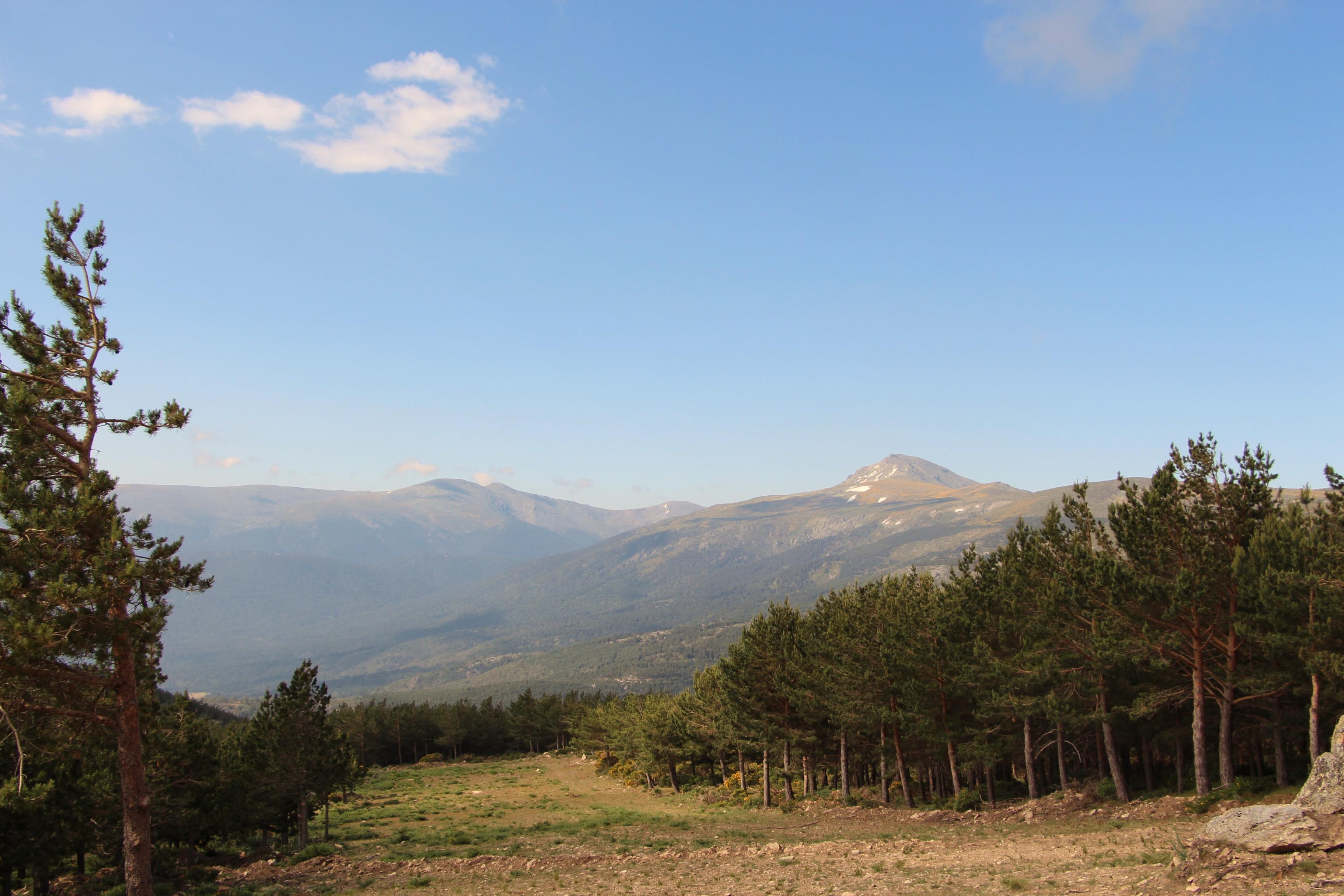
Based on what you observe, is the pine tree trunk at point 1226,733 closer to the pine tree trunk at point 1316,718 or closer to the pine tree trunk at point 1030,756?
the pine tree trunk at point 1316,718

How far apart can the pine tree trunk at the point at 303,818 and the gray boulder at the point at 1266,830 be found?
107 feet

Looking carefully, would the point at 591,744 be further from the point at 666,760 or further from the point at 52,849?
the point at 52,849

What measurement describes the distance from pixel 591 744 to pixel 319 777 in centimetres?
5523

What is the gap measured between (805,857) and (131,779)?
18.3 m

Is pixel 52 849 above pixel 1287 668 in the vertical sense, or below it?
below

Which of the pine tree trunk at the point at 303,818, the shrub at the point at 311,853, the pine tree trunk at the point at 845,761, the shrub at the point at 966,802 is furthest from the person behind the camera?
the pine tree trunk at the point at 845,761

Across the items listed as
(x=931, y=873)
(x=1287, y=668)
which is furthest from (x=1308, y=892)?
(x=1287, y=668)

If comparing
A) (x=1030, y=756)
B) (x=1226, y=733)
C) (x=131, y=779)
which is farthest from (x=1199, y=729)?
(x=131, y=779)

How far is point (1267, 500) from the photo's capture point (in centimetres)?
2433

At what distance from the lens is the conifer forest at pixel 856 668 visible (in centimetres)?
1584

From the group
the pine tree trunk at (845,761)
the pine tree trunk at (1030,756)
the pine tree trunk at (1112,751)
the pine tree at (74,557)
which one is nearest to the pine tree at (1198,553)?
the pine tree trunk at (1112,751)

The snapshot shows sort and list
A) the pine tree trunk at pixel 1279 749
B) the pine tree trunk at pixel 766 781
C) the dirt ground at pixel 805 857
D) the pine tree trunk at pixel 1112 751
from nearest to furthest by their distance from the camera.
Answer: the dirt ground at pixel 805 857 → the pine tree trunk at pixel 1279 749 → the pine tree trunk at pixel 1112 751 → the pine tree trunk at pixel 766 781

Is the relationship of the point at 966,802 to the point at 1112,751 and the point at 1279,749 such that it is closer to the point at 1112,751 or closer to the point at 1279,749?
the point at 1112,751

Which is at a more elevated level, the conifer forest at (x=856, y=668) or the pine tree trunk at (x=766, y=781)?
the conifer forest at (x=856, y=668)
